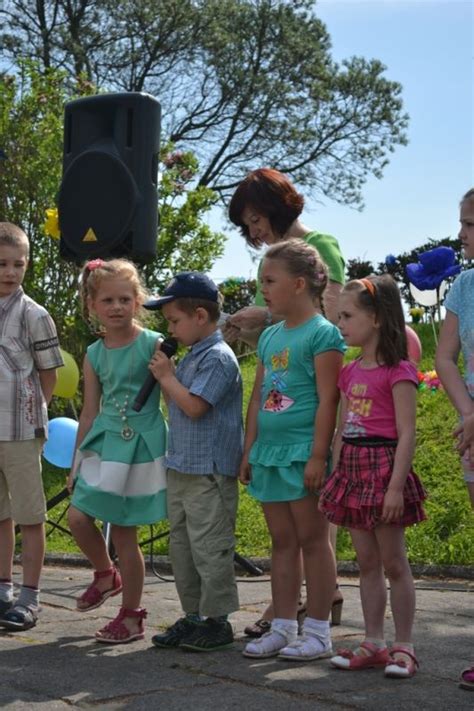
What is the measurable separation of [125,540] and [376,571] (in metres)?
1.11

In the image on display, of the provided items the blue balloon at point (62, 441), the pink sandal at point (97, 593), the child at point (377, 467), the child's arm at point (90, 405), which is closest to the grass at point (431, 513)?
the blue balloon at point (62, 441)

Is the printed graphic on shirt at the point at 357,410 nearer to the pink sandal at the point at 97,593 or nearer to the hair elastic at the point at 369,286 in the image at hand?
the hair elastic at the point at 369,286

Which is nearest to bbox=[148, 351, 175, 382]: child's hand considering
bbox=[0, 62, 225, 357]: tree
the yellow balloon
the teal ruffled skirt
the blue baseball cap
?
the blue baseball cap

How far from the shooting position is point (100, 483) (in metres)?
4.54

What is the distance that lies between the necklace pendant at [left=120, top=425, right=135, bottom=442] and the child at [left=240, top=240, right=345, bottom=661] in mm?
483

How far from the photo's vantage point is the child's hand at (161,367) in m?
4.41

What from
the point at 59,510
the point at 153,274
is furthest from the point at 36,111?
the point at 59,510

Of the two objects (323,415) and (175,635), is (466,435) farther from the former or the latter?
(175,635)

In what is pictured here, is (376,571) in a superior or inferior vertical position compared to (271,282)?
inferior

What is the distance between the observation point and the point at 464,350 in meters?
3.94

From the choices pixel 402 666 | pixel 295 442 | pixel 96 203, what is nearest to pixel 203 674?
pixel 402 666

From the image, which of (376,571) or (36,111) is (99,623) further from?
(36,111)

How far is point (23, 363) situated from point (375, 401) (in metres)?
1.76

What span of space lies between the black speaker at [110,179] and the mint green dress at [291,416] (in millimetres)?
1948
